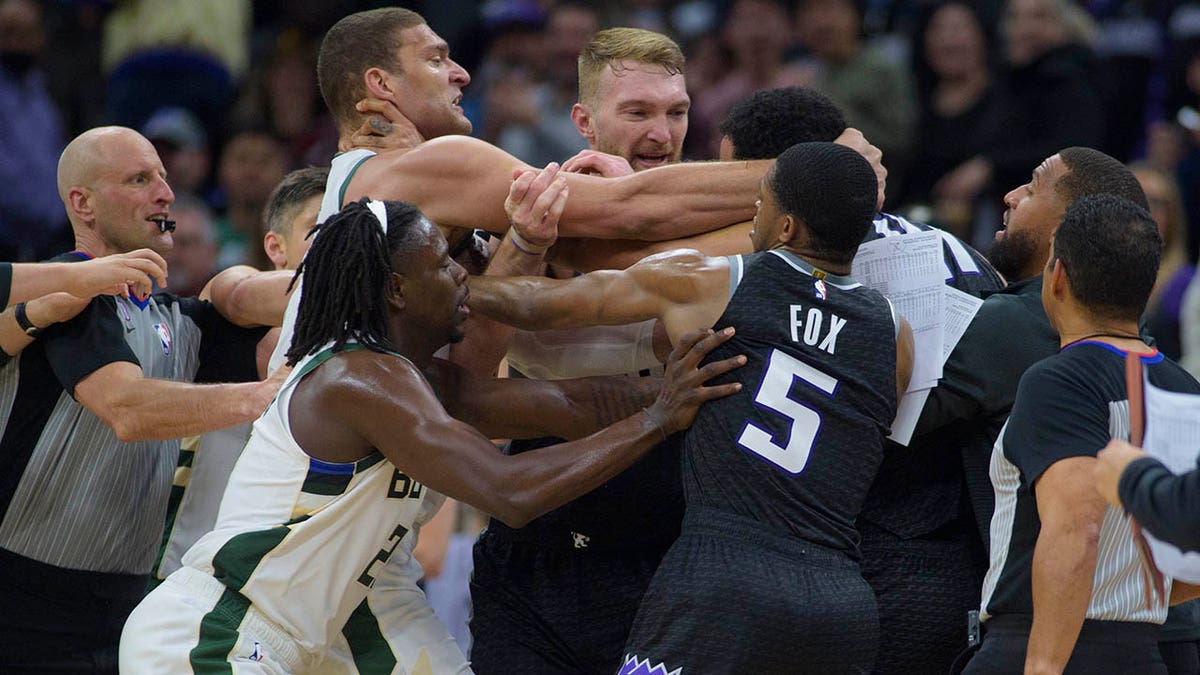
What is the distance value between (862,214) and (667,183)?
83cm

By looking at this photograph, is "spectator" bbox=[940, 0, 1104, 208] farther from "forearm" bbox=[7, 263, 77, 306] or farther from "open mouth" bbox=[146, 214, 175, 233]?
"forearm" bbox=[7, 263, 77, 306]

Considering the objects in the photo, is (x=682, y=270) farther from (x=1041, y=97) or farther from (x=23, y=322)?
(x=1041, y=97)

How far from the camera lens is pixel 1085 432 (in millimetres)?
4238

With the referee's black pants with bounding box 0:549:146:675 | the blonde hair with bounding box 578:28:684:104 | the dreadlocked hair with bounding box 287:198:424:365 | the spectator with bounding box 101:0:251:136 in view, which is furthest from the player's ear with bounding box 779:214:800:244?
the spectator with bounding box 101:0:251:136

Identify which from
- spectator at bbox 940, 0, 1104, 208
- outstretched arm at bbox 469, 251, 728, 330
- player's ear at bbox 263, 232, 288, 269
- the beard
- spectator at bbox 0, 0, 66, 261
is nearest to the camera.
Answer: outstretched arm at bbox 469, 251, 728, 330

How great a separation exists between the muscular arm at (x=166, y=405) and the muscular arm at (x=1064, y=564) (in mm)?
2602

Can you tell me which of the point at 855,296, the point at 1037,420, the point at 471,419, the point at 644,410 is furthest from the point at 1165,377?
the point at 471,419

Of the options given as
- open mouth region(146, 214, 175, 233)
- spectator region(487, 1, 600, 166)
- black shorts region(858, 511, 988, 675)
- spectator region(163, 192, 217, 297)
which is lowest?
spectator region(163, 192, 217, 297)

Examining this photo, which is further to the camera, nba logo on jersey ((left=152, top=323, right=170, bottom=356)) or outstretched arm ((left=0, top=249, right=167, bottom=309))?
nba logo on jersey ((left=152, top=323, right=170, bottom=356))

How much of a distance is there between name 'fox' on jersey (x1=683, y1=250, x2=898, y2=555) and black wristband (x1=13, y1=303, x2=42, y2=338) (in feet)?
8.56

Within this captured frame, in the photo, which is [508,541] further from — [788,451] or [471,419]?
[788,451]

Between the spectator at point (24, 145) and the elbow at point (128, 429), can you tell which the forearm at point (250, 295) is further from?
the spectator at point (24, 145)

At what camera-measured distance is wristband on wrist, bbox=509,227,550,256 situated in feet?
16.7

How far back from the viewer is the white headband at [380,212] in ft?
15.3
